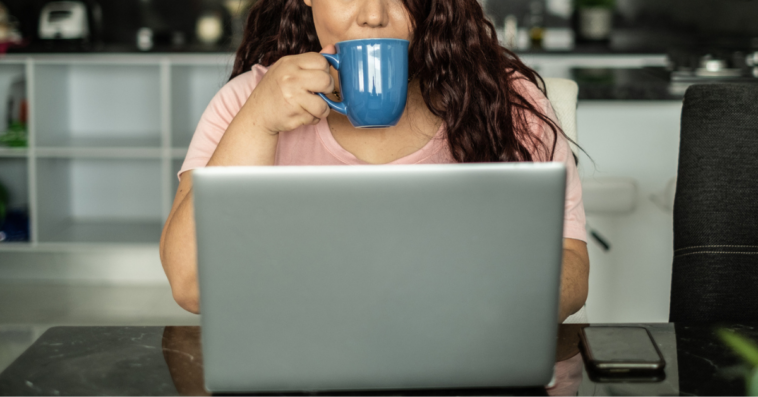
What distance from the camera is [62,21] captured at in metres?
3.00

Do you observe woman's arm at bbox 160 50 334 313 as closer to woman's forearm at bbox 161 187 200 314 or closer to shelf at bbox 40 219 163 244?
woman's forearm at bbox 161 187 200 314

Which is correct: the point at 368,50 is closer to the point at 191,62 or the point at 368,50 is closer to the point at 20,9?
the point at 191,62

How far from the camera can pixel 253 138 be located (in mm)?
Result: 813

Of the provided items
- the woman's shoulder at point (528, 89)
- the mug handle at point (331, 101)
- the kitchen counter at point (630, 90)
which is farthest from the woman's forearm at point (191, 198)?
the kitchen counter at point (630, 90)

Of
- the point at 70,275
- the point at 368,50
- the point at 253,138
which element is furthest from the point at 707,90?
the point at 70,275

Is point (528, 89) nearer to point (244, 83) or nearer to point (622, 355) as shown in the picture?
point (244, 83)

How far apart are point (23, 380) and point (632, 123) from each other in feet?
5.76

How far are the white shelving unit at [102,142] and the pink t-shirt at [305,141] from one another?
5.79ft

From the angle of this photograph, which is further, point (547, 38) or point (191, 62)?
point (547, 38)

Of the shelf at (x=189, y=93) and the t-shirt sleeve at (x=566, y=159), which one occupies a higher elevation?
the shelf at (x=189, y=93)

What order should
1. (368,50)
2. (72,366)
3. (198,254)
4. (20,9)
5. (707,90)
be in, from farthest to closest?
(20,9) < (707,90) < (368,50) < (72,366) < (198,254)

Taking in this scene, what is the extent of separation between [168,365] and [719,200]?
2.48ft

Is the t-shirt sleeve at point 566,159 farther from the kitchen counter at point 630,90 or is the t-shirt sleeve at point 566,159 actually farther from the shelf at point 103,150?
the shelf at point 103,150

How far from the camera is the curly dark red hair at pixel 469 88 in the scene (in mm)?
1018
